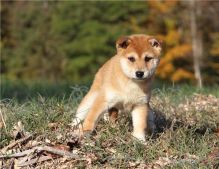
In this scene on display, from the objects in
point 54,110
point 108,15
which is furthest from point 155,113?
point 108,15

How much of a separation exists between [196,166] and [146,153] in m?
0.62

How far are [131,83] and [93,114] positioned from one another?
1.79 ft

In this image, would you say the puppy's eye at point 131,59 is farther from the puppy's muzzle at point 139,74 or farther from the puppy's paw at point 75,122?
the puppy's paw at point 75,122

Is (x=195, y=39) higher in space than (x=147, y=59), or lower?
lower

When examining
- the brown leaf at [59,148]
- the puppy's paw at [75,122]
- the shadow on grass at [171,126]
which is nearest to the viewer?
the brown leaf at [59,148]

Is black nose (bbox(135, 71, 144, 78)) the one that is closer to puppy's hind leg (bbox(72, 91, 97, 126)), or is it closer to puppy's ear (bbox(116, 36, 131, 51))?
puppy's ear (bbox(116, 36, 131, 51))

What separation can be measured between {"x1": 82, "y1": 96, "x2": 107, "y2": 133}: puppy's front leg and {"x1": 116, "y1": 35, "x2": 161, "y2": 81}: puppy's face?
17.4 inches

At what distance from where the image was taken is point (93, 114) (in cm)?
793

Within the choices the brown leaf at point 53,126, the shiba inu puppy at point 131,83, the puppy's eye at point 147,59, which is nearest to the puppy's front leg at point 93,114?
the shiba inu puppy at point 131,83

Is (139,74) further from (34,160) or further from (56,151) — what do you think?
(34,160)

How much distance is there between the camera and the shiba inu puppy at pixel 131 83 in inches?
306

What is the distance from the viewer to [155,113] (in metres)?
9.42

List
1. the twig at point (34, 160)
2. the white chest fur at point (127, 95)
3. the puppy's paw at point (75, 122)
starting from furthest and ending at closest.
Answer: the puppy's paw at point (75, 122) → the white chest fur at point (127, 95) → the twig at point (34, 160)

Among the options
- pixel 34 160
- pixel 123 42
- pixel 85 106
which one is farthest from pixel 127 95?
pixel 34 160
